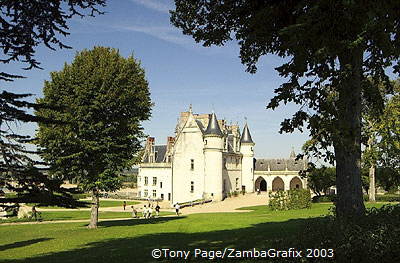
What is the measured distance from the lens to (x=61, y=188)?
552 cm

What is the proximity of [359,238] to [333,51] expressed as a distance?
4110 millimetres

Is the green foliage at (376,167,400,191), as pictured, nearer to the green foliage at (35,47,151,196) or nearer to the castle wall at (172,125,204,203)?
the green foliage at (35,47,151,196)

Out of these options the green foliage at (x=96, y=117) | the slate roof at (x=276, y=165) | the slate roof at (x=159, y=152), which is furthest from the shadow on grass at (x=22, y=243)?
the slate roof at (x=276, y=165)

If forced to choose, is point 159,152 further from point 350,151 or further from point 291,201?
point 350,151

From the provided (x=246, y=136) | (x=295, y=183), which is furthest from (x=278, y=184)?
(x=246, y=136)

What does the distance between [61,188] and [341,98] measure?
280 inches

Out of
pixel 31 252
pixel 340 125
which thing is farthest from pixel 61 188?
pixel 31 252

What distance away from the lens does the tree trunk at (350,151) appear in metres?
9.56

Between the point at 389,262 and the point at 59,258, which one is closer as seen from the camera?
the point at 389,262

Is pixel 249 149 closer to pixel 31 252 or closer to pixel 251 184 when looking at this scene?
pixel 251 184

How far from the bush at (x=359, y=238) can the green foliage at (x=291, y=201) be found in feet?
96.2

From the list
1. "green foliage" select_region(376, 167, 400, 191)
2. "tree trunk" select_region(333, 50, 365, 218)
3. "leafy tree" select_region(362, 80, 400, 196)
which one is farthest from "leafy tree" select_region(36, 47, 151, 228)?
"leafy tree" select_region(362, 80, 400, 196)

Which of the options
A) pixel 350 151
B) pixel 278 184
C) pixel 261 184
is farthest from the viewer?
pixel 261 184

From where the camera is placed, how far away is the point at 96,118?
88.2ft
